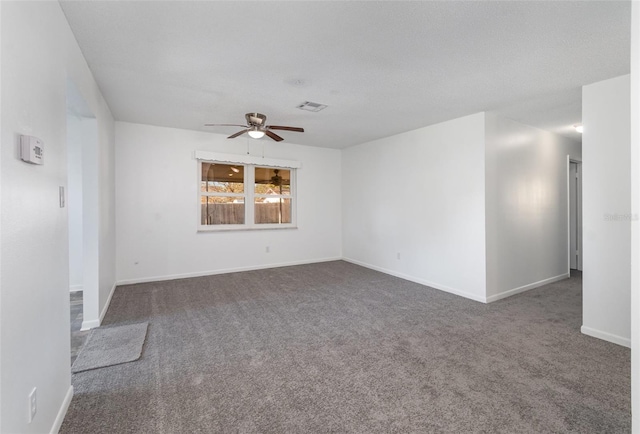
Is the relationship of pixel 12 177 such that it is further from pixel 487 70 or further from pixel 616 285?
pixel 616 285

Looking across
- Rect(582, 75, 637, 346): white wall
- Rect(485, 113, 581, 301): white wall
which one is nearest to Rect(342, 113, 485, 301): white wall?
Rect(485, 113, 581, 301): white wall

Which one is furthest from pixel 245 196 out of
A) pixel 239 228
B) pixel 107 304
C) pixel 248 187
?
pixel 107 304

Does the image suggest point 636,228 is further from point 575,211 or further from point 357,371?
point 575,211

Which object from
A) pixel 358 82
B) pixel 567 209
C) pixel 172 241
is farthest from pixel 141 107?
pixel 567 209

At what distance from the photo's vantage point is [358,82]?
3.04 m

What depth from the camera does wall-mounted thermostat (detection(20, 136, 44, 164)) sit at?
1308 millimetres

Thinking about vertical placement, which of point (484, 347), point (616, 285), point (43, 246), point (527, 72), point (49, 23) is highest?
point (527, 72)

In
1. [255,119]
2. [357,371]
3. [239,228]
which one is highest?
[255,119]

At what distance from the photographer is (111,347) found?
8.79ft

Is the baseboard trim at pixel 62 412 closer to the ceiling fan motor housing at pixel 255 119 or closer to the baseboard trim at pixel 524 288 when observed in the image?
the ceiling fan motor housing at pixel 255 119

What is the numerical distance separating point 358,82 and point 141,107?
2.86 m

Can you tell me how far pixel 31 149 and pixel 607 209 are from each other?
174 inches

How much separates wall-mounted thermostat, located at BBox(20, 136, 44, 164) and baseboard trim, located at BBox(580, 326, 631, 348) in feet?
14.9

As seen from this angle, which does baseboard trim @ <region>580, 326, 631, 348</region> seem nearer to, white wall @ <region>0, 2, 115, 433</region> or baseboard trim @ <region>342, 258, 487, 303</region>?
baseboard trim @ <region>342, 258, 487, 303</region>
